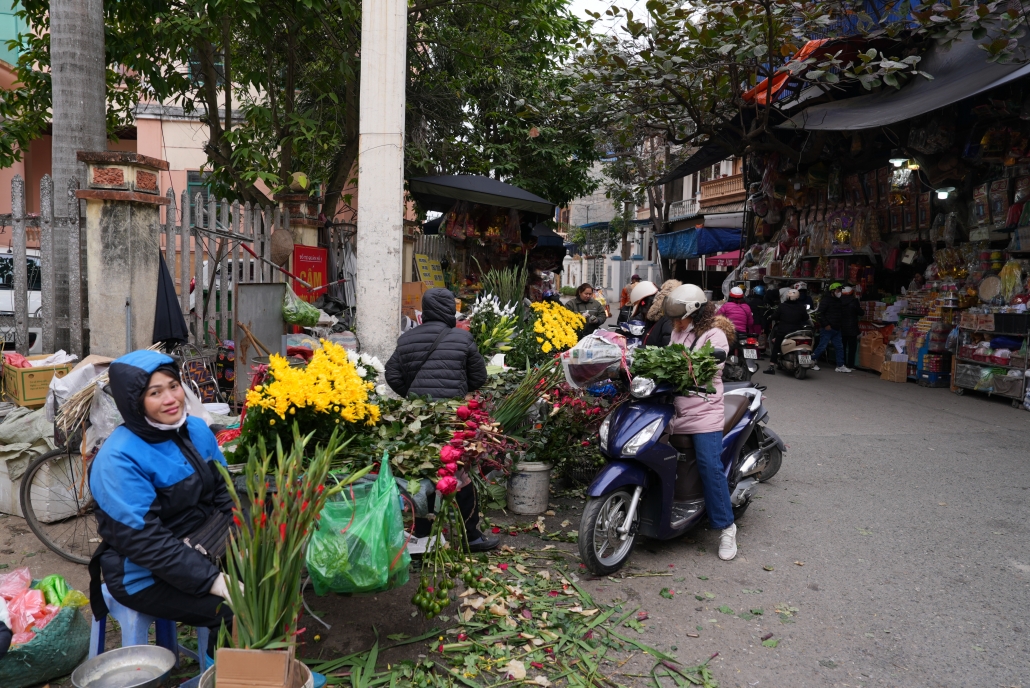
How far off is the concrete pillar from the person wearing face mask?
1080 centimetres

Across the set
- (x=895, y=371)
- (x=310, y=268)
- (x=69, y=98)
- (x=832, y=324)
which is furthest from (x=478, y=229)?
(x=69, y=98)

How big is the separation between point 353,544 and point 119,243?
4.29m

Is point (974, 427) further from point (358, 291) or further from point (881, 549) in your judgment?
point (358, 291)

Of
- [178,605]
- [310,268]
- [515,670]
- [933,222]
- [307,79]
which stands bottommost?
[515,670]

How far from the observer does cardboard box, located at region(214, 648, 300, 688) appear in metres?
2.44

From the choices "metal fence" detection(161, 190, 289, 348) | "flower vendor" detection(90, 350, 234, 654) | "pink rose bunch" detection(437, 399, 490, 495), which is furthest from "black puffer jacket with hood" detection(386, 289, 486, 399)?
"metal fence" detection(161, 190, 289, 348)

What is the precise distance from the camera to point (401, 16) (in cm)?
610

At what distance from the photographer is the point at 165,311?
623 centimetres

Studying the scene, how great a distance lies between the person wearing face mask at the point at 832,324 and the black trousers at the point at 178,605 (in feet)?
39.5

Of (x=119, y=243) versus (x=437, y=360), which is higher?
(x=119, y=243)

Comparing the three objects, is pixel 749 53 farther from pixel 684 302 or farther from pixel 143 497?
pixel 143 497

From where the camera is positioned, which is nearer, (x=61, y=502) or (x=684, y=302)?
(x=61, y=502)

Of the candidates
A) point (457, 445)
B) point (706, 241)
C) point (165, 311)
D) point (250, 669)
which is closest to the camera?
point (250, 669)

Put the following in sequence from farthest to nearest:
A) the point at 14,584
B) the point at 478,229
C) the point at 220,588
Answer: the point at 478,229 → the point at 14,584 → the point at 220,588
